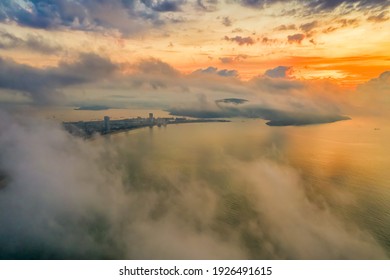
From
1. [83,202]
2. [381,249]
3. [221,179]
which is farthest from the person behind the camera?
[221,179]

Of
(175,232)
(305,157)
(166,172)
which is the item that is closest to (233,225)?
(175,232)

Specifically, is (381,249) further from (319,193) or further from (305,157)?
(305,157)

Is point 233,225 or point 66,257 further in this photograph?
point 233,225

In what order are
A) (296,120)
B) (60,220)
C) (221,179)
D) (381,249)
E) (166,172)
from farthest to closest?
(296,120) < (166,172) < (221,179) < (60,220) < (381,249)

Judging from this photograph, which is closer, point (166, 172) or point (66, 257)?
point (66, 257)

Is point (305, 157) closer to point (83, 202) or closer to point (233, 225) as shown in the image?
point (233, 225)

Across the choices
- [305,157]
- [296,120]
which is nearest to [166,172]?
[305,157]
